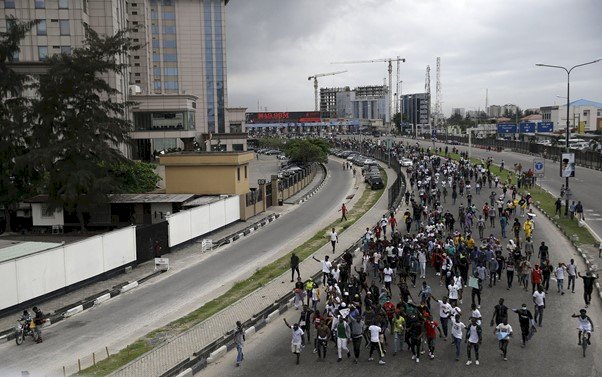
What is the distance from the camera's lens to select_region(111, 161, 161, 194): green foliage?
45656 mm

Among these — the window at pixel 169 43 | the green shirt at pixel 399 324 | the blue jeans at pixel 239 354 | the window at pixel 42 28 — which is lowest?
the blue jeans at pixel 239 354

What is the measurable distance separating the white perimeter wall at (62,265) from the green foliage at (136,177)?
670 inches

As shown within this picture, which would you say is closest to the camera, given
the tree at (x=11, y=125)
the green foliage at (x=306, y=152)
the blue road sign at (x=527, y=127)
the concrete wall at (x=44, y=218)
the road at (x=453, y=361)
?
the road at (x=453, y=361)

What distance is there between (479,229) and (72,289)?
19825 millimetres

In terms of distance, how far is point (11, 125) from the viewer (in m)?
36.8

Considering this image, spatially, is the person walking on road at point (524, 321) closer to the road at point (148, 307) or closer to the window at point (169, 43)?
the road at point (148, 307)

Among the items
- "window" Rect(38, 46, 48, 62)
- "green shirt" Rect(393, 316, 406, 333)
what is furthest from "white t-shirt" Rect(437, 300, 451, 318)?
"window" Rect(38, 46, 48, 62)

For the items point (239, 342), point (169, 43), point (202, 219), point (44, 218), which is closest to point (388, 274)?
point (239, 342)

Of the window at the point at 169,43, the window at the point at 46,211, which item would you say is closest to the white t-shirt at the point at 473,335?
the window at the point at 46,211

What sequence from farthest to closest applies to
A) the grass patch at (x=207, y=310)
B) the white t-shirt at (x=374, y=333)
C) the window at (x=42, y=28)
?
the window at (x=42, y=28)
the grass patch at (x=207, y=310)
the white t-shirt at (x=374, y=333)

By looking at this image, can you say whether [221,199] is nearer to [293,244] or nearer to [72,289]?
[293,244]

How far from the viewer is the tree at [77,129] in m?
35.9

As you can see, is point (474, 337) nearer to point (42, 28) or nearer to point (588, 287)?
point (588, 287)

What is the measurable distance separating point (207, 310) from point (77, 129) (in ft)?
67.9
